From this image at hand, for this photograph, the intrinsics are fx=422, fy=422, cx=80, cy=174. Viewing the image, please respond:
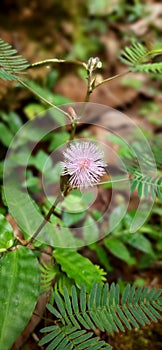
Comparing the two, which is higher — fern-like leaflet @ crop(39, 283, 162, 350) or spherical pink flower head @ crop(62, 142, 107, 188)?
spherical pink flower head @ crop(62, 142, 107, 188)

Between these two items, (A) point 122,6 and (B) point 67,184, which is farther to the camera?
(A) point 122,6

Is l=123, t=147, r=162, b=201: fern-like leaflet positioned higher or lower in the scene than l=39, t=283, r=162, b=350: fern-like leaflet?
higher

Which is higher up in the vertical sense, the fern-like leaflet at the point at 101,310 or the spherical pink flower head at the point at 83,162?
the spherical pink flower head at the point at 83,162

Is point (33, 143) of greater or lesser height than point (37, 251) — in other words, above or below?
above

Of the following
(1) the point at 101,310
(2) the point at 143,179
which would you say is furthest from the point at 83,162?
→ (1) the point at 101,310

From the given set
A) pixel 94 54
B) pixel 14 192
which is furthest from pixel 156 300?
pixel 94 54

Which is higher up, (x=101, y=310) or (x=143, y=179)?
(x=143, y=179)

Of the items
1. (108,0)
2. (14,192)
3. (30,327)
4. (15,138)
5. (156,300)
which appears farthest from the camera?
(108,0)

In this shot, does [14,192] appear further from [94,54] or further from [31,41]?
[94,54]

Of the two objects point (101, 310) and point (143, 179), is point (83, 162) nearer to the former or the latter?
point (143, 179)

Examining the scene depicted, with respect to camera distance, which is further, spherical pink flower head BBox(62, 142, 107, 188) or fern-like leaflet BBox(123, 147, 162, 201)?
fern-like leaflet BBox(123, 147, 162, 201)

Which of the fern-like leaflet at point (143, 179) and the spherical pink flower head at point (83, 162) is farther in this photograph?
the fern-like leaflet at point (143, 179)
